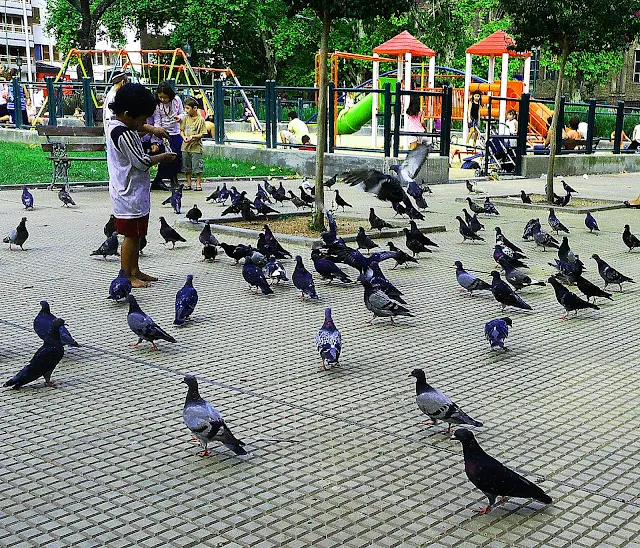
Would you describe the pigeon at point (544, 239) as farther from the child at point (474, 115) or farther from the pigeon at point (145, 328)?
the child at point (474, 115)

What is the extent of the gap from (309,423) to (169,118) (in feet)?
36.6

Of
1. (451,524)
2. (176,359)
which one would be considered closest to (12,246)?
(176,359)

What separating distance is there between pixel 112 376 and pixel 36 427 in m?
0.95

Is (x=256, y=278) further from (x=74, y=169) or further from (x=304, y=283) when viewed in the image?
(x=74, y=169)

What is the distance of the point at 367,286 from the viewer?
24.4ft

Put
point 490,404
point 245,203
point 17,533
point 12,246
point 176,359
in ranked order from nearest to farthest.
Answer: point 17,533, point 490,404, point 176,359, point 12,246, point 245,203

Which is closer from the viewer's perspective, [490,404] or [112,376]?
[490,404]

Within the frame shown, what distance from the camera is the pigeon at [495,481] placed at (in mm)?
3951

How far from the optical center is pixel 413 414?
17.4 ft

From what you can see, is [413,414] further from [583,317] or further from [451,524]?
[583,317]

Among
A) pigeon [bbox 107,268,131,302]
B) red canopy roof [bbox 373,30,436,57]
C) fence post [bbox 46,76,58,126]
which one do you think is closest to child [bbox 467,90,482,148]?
red canopy roof [bbox 373,30,436,57]

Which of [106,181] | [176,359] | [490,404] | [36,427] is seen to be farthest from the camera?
[106,181]

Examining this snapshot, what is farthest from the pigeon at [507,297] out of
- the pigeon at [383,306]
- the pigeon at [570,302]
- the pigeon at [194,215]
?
the pigeon at [194,215]

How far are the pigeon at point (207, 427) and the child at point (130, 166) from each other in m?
3.84
